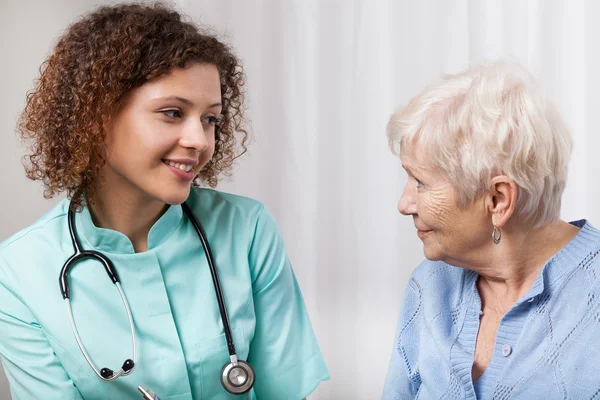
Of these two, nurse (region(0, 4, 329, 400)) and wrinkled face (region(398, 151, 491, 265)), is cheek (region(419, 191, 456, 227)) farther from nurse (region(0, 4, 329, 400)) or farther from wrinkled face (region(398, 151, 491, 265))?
nurse (region(0, 4, 329, 400))

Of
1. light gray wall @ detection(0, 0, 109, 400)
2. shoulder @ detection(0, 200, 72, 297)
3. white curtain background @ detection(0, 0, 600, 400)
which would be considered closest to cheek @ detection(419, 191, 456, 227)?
shoulder @ detection(0, 200, 72, 297)

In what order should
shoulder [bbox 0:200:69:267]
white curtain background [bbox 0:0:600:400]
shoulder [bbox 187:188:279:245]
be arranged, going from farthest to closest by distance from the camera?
1. white curtain background [bbox 0:0:600:400]
2. shoulder [bbox 187:188:279:245]
3. shoulder [bbox 0:200:69:267]

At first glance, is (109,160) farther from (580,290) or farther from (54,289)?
(580,290)

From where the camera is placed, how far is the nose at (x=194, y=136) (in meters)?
1.40

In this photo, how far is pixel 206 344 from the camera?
4.89 feet

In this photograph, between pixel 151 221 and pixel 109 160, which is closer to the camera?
pixel 109 160

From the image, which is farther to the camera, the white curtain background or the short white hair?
the white curtain background

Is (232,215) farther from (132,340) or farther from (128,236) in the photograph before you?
(132,340)

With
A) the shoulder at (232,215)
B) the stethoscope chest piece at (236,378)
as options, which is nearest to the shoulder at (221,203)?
the shoulder at (232,215)

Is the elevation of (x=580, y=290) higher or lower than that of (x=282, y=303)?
higher

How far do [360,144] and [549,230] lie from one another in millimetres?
1185

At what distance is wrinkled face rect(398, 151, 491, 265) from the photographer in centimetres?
129

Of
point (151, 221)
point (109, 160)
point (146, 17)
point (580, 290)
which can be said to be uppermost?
point (146, 17)

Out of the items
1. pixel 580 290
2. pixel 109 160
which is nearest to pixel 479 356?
pixel 580 290
